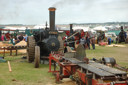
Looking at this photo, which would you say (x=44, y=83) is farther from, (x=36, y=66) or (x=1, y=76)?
(x=36, y=66)

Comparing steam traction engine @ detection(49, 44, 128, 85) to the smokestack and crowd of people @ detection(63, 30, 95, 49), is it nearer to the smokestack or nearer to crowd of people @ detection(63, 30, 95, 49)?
the smokestack

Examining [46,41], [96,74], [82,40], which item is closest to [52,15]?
[46,41]

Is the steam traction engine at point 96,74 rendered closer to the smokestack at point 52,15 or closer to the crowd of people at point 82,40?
Result: the smokestack at point 52,15

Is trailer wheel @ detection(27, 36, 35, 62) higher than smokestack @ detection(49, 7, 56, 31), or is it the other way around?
smokestack @ detection(49, 7, 56, 31)

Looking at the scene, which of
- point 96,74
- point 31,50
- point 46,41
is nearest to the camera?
point 96,74

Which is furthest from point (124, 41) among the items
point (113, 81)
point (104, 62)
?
point (113, 81)

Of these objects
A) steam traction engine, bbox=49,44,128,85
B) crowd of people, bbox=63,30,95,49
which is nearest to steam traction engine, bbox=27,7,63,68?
steam traction engine, bbox=49,44,128,85

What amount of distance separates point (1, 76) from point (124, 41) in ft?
76.2

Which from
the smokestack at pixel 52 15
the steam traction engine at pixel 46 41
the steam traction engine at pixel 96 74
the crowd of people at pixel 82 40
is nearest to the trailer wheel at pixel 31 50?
the steam traction engine at pixel 46 41

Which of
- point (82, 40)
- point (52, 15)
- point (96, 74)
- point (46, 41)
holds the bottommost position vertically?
point (82, 40)

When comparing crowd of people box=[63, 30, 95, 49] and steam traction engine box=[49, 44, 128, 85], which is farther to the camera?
crowd of people box=[63, 30, 95, 49]

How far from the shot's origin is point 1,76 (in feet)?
24.8

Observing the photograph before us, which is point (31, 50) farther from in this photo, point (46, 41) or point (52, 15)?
point (52, 15)

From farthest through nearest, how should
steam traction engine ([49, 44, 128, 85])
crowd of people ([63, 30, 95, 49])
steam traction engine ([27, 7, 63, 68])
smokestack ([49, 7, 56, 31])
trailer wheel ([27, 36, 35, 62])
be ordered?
crowd of people ([63, 30, 95, 49]) → trailer wheel ([27, 36, 35, 62]) → smokestack ([49, 7, 56, 31]) → steam traction engine ([27, 7, 63, 68]) → steam traction engine ([49, 44, 128, 85])
